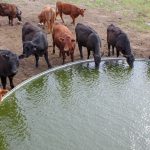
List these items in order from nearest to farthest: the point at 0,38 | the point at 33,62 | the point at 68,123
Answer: the point at 68,123 → the point at 33,62 → the point at 0,38

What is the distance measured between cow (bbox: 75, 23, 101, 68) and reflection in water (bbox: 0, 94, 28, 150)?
342cm

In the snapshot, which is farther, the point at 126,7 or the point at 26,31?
the point at 126,7

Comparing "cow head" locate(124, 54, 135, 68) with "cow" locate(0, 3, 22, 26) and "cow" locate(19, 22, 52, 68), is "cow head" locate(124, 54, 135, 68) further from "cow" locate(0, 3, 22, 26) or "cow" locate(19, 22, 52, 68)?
"cow" locate(0, 3, 22, 26)

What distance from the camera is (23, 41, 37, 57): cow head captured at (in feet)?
43.9

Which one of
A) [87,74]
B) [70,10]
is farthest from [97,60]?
[70,10]

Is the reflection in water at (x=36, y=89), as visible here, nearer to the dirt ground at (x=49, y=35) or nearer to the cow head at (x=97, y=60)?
the dirt ground at (x=49, y=35)

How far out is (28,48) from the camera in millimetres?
13430

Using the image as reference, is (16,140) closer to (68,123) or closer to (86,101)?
(68,123)

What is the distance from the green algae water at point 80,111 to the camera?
31.3 ft

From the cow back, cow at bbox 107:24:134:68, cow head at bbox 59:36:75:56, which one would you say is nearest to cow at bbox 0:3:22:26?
the cow back

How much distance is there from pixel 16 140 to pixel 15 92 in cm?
240

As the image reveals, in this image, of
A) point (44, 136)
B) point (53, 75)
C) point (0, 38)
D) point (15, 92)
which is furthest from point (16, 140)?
point (0, 38)

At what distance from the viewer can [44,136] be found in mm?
9688

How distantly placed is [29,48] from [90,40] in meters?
2.09
